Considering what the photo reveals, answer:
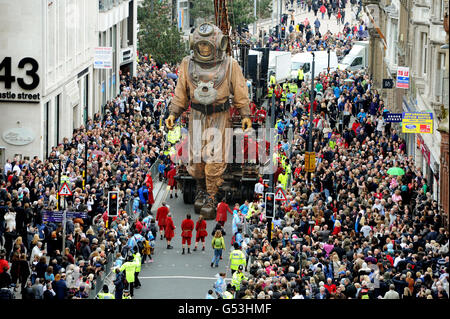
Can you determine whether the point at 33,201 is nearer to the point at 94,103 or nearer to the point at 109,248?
the point at 109,248

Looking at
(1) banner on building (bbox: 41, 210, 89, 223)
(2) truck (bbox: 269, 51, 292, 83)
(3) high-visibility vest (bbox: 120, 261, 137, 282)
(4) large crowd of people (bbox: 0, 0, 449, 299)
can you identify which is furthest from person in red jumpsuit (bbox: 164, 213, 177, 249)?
(2) truck (bbox: 269, 51, 292, 83)

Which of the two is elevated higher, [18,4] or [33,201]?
[18,4]

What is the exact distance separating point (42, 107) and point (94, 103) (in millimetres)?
13724

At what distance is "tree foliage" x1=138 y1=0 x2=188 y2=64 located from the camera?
3004 inches

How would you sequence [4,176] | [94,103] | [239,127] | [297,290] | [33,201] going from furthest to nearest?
[94,103], [239,127], [4,176], [33,201], [297,290]

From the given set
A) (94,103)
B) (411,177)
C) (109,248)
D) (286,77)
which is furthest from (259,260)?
(286,77)

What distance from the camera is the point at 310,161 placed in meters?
46.2

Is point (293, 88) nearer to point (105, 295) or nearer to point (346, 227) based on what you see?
point (346, 227)

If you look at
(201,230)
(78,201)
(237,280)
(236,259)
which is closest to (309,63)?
(201,230)

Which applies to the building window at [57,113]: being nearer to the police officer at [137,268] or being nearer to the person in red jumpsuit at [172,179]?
the person in red jumpsuit at [172,179]

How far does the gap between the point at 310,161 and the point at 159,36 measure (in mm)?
33033

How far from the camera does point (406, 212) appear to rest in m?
36.4

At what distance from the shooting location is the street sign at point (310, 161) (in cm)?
4609

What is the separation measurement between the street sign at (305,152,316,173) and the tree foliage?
31162 millimetres
